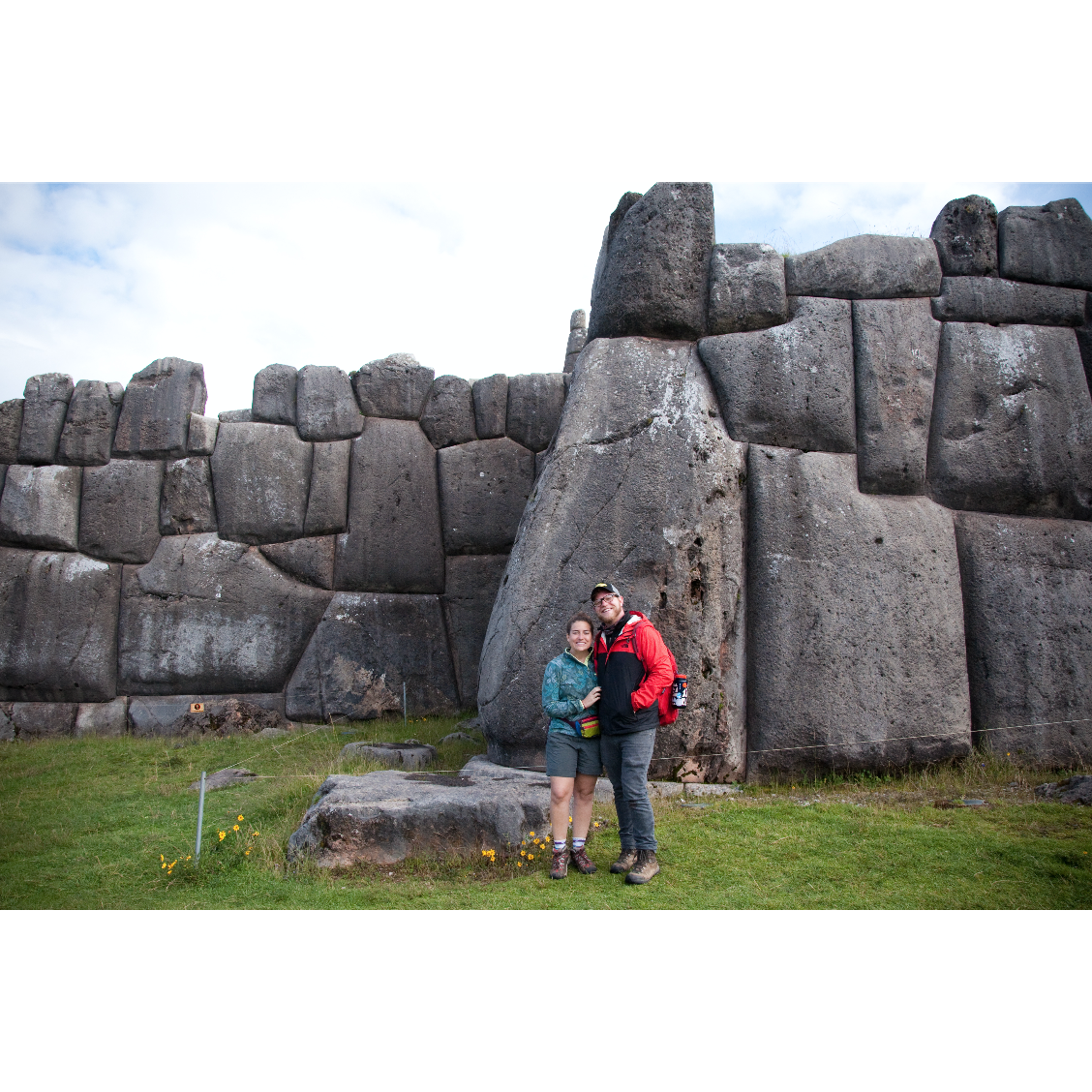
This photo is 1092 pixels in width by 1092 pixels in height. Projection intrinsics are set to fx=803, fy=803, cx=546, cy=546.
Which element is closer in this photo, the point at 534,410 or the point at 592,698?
the point at 592,698

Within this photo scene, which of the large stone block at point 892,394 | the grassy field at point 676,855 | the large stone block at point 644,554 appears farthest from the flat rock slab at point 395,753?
the large stone block at point 892,394

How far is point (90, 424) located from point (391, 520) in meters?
3.34

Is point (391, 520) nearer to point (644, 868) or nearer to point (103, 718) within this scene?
point (103, 718)

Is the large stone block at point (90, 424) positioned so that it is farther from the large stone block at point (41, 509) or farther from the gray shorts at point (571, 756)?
the gray shorts at point (571, 756)

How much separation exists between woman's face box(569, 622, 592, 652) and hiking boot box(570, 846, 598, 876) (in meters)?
0.97

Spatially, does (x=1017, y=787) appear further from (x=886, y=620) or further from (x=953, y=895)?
(x=953, y=895)

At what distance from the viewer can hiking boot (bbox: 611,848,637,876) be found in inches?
151

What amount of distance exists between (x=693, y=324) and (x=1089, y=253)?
3.19m

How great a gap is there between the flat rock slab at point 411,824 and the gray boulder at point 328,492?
4418 mm

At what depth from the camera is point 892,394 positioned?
5945 millimetres

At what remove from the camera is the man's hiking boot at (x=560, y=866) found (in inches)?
148

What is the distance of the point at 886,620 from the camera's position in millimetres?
5578

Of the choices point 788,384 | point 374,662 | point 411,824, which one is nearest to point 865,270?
point 788,384

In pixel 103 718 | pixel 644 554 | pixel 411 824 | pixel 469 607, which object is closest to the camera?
pixel 411 824
